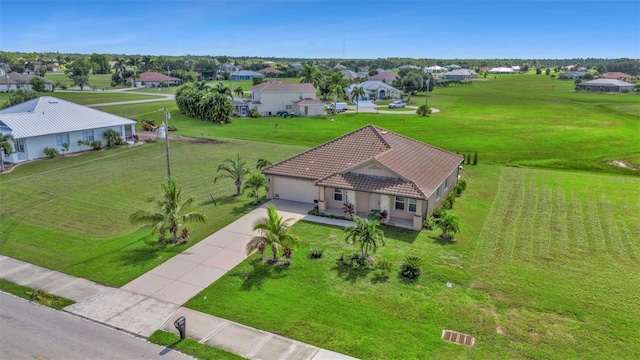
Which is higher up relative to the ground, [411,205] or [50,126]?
[50,126]

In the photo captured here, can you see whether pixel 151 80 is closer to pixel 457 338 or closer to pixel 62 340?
pixel 62 340

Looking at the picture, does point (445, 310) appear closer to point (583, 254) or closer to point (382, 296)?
point (382, 296)

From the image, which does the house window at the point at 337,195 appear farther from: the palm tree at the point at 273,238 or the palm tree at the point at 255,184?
the palm tree at the point at 273,238

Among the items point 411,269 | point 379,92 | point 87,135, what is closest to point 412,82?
point 379,92

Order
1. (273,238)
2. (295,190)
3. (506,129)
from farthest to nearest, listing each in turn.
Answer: (506,129), (295,190), (273,238)

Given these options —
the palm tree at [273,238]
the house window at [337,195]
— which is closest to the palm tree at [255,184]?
the house window at [337,195]

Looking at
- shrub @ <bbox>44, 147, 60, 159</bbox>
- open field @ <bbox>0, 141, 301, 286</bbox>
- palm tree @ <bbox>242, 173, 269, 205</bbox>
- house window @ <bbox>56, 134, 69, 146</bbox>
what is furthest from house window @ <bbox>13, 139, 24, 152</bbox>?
palm tree @ <bbox>242, 173, 269, 205</bbox>
